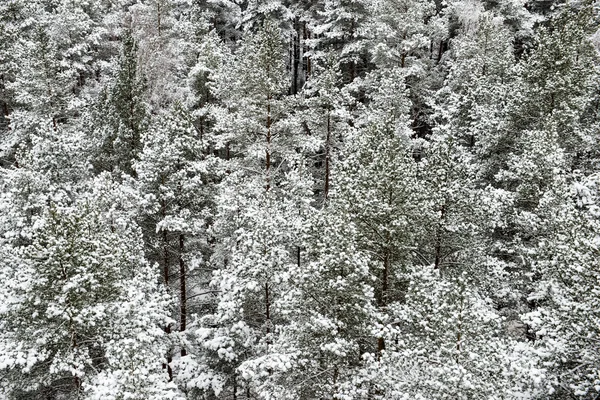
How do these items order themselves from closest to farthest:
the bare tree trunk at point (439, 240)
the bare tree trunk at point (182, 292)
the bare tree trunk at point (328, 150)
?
the bare tree trunk at point (439, 240) < the bare tree trunk at point (182, 292) < the bare tree trunk at point (328, 150)

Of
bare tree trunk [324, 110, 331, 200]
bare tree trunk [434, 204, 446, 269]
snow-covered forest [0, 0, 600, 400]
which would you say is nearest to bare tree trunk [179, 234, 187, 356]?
snow-covered forest [0, 0, 600, 400]

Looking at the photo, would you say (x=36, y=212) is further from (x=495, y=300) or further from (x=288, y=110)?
(x=495, y=300)

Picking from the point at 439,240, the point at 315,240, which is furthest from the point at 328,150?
the point at 315,240

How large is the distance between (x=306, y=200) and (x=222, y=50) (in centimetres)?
2080

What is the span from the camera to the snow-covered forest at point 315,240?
39.5ft

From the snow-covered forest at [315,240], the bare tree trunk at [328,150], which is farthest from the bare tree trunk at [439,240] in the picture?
the bare tree trunk at [328,150]

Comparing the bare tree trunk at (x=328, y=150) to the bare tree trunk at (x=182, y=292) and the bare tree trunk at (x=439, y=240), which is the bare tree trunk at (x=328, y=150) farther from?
the bare tree trunk at (x=439, y=240)

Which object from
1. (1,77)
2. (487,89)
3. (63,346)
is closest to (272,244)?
(63,346)

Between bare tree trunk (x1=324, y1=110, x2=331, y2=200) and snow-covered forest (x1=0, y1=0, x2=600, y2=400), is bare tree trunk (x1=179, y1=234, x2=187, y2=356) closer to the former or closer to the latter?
snow-covered forest (x1=0, y1=0, x2=600, y2=400)

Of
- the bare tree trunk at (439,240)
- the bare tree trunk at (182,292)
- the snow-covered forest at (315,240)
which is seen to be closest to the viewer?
the snow-covered forest at (315,240)

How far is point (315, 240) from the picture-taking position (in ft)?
48.3

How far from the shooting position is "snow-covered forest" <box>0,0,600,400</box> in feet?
39.5

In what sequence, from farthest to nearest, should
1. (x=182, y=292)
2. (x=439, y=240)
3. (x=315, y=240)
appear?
(x=182, y=292)
(x=439, y=240)
(x=315, y=240)

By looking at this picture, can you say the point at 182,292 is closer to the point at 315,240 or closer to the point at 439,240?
the point at 315,240
